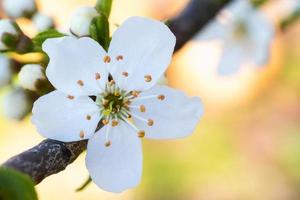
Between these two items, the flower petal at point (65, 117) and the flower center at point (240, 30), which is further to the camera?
the flower center at point (240, 30)

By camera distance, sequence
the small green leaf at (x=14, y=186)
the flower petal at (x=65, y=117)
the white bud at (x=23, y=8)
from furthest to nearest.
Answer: the white bud at (x=23, y=8)
the flower petal at (x=65, y=117)
the small green leaf at (x=14, y=186)

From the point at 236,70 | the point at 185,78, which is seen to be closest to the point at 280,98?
the point at 185,78

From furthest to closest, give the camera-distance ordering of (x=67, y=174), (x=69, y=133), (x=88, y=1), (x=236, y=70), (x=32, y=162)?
(x=88, y=1) → (x=67, y=174) → (x=236, y=70) → (x=69, y=133) → (x=32, y=162)

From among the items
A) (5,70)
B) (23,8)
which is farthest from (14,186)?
(23,8)

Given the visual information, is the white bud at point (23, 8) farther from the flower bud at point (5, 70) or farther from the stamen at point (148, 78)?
the stamen at point (148, 78)

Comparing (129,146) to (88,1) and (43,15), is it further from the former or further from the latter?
(88,1)

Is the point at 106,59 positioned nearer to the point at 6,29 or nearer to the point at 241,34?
the point at 6,29

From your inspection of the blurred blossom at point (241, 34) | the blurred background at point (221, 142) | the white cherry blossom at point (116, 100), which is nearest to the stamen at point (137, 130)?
the white cherry blossom at point (116, 100)
